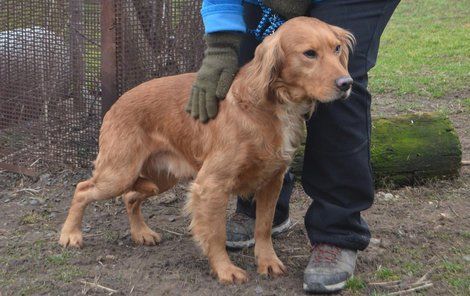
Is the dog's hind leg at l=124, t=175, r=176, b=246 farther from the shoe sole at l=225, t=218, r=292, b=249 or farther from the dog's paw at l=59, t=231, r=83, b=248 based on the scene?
the shoe sole at l=225, t=218, r=292, b=249

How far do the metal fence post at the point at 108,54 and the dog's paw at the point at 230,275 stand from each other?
2164 mm

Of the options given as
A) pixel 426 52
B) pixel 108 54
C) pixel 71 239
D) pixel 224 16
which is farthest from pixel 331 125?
pixel 426 52

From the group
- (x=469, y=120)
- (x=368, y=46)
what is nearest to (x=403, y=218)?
(x=368, y=46)

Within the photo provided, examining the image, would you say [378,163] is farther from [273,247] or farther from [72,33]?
[72,33]

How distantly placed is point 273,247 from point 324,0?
1.61 meters

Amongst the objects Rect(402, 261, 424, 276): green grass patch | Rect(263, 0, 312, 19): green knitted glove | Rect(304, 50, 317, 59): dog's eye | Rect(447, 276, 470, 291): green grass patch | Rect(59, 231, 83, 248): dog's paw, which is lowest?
Rect(59, 231, 83, 248): dog's paw

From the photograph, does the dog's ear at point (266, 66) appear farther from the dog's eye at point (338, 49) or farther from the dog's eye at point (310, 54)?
the dog's eye at point (338, 49)

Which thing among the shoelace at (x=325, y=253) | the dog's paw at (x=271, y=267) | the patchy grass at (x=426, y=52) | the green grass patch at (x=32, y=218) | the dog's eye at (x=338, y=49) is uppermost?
the dog's eye at (x=338, y=49)

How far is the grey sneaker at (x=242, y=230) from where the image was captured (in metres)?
4.48

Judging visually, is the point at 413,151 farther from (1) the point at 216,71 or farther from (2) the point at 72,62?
(2) the point at 72,62

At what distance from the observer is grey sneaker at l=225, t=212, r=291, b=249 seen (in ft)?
14.7

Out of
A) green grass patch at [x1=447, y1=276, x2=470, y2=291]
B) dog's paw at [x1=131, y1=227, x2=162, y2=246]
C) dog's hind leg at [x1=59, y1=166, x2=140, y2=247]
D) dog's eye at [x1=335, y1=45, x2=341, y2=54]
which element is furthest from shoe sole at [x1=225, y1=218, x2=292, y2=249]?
dog's eye at [x1=335, y1=45, x2=341, y2=54]

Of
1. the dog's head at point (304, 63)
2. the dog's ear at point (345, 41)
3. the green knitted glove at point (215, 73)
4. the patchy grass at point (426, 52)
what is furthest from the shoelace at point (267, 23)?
the patchy grass at point (426, 52)

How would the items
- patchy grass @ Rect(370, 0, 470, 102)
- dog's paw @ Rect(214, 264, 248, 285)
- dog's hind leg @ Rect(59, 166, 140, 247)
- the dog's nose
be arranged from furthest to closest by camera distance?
patchy grass @ Rect(370, 0, 470, 102), dog's hind leg @ Rect(59, 166, 140, 247), dog's paw @ Rect(214, 264, 248, 285), the dog's nose
